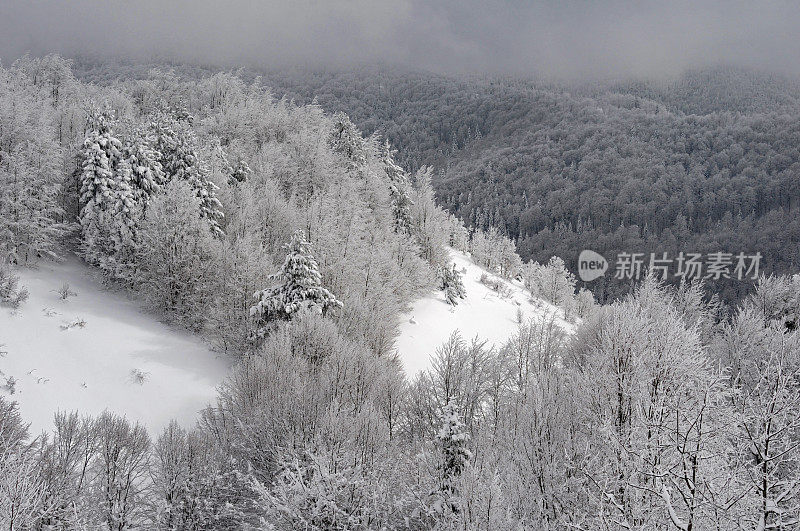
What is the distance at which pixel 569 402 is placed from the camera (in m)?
24.7

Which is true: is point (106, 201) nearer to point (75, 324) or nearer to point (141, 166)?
point (141, 166)

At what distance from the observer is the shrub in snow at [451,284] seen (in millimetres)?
53156

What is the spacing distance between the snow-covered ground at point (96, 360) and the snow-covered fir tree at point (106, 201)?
323 centimetres

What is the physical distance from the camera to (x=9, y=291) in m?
31.3

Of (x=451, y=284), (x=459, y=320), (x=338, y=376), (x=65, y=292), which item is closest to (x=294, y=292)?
(x=338, y=376)

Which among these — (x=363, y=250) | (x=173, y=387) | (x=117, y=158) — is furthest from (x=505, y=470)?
(x=117, y=158)

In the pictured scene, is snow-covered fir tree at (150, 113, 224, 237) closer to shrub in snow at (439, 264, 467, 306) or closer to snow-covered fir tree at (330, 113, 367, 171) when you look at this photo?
snow-covered fir tree at (330, 113, 367, 171)

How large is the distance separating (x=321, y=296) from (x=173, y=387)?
11.0 meters

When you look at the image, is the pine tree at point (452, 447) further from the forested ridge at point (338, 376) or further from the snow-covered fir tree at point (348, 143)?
the snow-covered fir tree at point (348, 143)

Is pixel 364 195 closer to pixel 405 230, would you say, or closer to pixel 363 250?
pixel 405 230

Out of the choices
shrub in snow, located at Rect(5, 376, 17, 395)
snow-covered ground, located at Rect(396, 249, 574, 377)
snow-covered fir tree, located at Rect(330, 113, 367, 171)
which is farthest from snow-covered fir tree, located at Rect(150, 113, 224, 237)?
snow-covered fir tree, located at Rect(330, 113, 367, 171)

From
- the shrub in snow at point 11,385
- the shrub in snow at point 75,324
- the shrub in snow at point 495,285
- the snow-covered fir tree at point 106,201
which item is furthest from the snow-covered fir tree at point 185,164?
the shrub in snow at point 495,285

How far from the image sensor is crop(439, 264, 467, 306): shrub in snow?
174 feet

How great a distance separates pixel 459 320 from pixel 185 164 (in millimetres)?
31079
